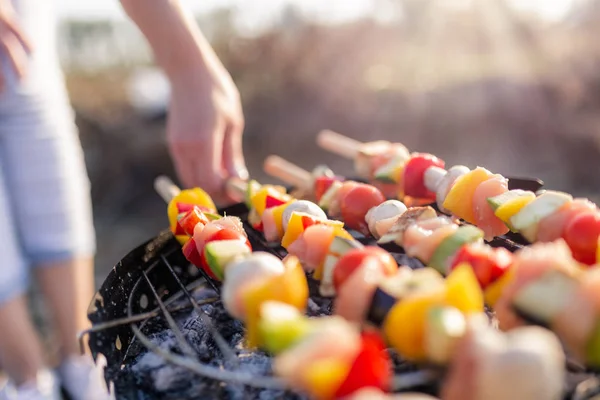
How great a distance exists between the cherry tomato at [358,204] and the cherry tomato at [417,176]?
0.58ft

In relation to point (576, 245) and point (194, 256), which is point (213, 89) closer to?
point (194, 256)

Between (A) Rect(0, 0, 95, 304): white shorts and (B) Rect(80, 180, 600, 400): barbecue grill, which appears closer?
(B) Rect(80, 180, 600, 400): barbecue grill

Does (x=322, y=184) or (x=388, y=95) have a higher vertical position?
(x=322, y=184)

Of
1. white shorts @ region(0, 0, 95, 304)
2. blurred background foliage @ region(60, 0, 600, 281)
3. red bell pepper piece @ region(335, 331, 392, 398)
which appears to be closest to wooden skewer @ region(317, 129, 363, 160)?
white shorts @ region(0, 0, 95, 304)

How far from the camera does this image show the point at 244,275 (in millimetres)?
1157

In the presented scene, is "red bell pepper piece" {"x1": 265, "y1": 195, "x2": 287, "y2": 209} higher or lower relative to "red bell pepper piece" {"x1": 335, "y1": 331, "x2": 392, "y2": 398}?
lower

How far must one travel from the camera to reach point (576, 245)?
128 centimetres

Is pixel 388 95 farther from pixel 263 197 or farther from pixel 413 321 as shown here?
pixel 413 321

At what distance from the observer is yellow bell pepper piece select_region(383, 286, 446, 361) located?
977 mm

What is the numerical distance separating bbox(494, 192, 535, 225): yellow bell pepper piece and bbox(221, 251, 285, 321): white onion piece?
618 millimetres

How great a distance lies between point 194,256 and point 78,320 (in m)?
0.88

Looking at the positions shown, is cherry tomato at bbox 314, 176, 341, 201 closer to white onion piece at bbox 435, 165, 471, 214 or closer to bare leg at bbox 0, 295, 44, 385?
white onion piece at bbox 435, 165, 471, 214

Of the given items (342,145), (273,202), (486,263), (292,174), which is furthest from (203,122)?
(486,263)

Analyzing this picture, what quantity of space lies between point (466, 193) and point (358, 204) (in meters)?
0.32
